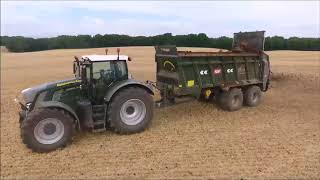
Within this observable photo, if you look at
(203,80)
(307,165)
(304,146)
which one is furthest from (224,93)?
(307,165)

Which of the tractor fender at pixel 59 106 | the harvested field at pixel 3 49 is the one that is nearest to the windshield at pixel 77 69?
the tractor fender at pixel 59 106

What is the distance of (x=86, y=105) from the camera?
29.9ft

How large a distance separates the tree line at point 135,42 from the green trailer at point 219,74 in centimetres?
1755

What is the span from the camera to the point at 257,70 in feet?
42.5

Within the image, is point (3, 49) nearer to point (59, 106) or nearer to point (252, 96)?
point (252, 96)

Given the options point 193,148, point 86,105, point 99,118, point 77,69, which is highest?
point 77,69

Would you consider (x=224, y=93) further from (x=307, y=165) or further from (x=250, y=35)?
(x=307, y=165)

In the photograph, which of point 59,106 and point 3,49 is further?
point 3,49

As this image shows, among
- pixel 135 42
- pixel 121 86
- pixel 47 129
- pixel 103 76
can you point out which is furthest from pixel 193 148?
pixel 135 42

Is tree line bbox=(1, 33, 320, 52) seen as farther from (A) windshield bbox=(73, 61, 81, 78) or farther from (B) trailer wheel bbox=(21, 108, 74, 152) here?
(B) trailer wheel bbox=(21, 108, 74, 152)

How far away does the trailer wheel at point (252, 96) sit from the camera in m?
12.7

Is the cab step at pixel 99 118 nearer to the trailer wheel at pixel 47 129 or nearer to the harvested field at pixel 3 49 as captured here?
the trailer wheel at pixel 47 129

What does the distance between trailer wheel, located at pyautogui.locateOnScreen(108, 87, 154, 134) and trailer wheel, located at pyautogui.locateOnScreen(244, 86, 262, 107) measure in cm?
409

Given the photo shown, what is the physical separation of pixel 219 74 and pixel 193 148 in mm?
3764
